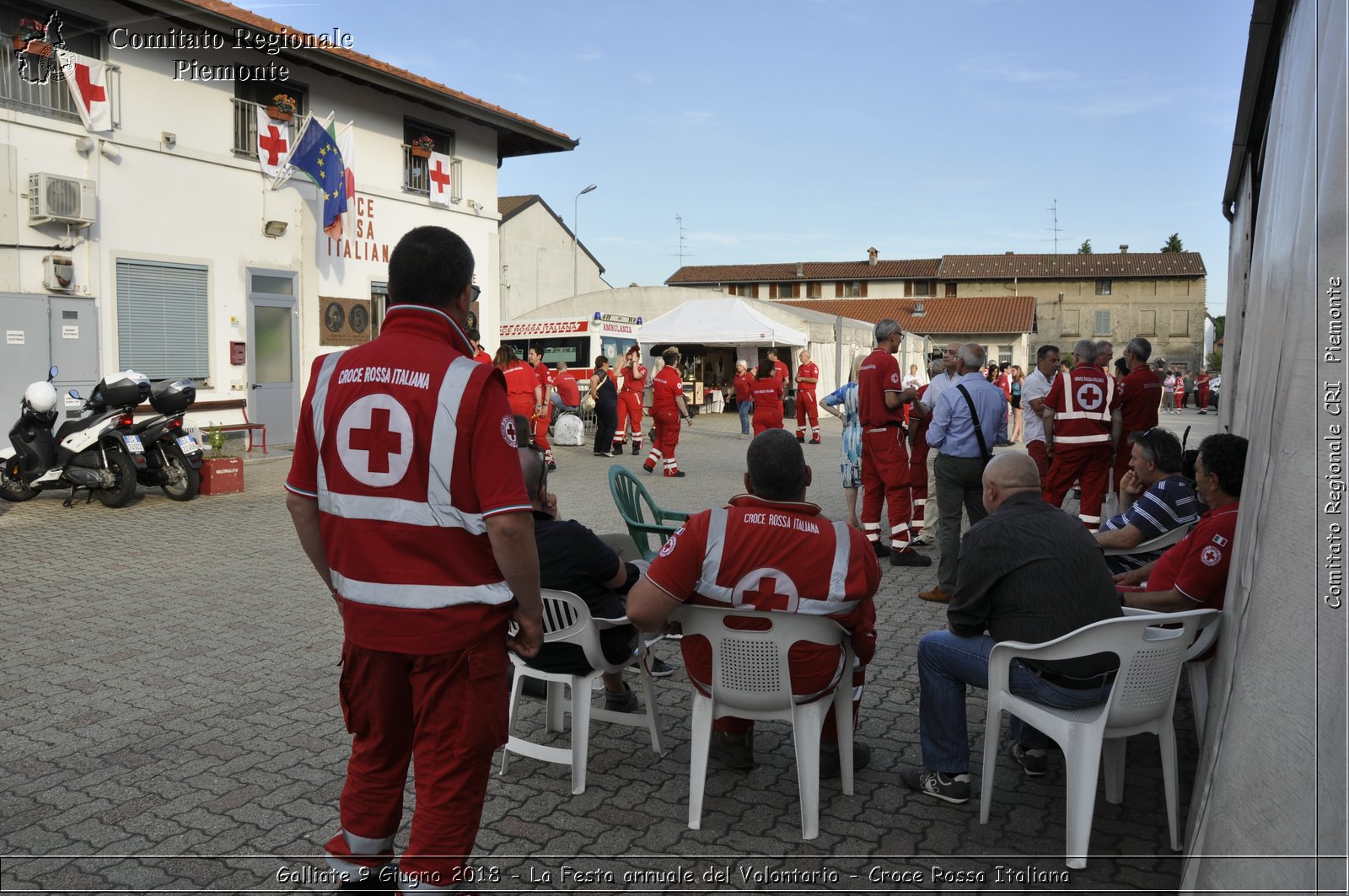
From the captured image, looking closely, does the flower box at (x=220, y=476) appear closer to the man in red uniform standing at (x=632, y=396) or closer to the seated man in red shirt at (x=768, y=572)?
the man in red uniform standing at (x=632, y=396)

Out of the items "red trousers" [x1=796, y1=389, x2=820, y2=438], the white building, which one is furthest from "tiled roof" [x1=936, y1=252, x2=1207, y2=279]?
the white building

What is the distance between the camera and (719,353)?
3494 cm

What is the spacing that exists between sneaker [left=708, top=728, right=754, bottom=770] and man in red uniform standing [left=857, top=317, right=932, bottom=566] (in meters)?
4.30

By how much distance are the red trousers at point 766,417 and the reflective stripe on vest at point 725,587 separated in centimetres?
1123

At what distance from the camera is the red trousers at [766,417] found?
1496 centimetres

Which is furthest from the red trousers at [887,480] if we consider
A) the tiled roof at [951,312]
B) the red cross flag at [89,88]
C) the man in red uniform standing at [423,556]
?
the tiled roof at [951,312]

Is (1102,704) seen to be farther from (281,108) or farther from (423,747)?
(281,108)

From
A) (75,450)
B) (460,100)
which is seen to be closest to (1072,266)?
(460,100)

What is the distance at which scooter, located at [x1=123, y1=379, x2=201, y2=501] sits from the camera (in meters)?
11.3

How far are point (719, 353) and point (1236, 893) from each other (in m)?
33.1

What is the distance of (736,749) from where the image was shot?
4.17 meters

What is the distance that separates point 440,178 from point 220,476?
10.5 meters

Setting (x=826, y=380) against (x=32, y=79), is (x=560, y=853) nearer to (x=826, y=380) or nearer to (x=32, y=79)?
(x=32, y=79)

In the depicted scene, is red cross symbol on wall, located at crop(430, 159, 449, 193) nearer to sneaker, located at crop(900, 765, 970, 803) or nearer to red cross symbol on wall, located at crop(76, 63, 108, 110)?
red cross symbol on wall, located at crop(76, 63, 108, 110)
